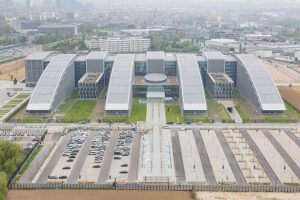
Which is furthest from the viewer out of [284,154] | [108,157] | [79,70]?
[79,70]

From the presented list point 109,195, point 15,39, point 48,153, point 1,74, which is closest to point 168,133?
point 48,153

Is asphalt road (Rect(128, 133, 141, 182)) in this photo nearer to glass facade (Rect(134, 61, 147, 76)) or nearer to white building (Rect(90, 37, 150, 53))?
glass facade (Rect(134, 61, 147, 76))

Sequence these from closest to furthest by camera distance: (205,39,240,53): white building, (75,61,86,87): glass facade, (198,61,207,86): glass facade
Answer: (198,61,207,86): glass facade, (75,61,86,87): glass facade, (205,39,240,53): white building

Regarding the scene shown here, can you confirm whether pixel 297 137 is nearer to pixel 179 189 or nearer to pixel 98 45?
pixel 179 189

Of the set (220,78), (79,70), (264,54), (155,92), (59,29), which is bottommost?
(155,92)

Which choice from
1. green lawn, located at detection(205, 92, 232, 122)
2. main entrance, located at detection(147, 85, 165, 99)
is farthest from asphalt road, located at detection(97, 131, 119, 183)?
main entrance, located at detection(147, 85, 165, 99)

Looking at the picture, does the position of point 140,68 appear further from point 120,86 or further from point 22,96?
point 22,96

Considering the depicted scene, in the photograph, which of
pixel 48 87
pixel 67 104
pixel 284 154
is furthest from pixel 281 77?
pixel 284 154

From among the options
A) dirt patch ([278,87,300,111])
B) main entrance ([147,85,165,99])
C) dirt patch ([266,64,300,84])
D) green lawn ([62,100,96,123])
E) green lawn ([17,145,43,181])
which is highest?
main entrance ([147,85,165,99])
